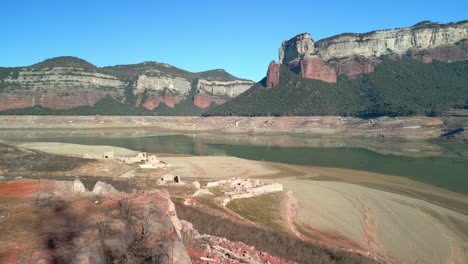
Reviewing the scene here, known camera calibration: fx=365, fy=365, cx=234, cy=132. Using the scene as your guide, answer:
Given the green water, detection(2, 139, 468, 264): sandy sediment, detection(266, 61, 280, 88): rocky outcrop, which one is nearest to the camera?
detection(2, 139, 468, 264): sandy sediment

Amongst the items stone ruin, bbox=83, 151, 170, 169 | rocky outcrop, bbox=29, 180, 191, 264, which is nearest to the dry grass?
rocky outcrop, bbox=29, 180, 191, 264

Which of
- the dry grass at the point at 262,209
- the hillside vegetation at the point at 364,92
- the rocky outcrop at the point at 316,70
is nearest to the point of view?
the dry grass at the point at 262,209

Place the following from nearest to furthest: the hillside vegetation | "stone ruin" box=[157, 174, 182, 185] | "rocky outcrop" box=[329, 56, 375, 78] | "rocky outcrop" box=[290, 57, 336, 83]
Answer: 1. "stone ruin" box=[157, 174, 182, 185]
2. the hillside vegetation
3. "rocky outcrop" box=[290, 57, 336, 83]
4. "rocky outcrop" box=[329, 56, 375, 78]

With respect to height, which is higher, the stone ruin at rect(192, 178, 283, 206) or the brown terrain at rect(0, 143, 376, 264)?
the brown terrain at rect(0, 143, 376, 264)

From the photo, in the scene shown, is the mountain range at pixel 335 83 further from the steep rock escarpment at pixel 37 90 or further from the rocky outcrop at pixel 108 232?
the rocky outcrop at pixel 108 232

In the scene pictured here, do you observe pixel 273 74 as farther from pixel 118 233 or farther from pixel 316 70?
pixel 118 233

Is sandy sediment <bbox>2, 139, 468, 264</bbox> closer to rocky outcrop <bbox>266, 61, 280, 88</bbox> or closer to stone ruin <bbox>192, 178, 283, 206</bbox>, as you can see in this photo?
stone ruin <bbox>192, 178, 283, 206</bbox>

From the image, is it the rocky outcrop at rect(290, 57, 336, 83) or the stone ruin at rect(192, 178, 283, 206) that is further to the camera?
the rocky outcrop at rect(290, 57, 336, 83)

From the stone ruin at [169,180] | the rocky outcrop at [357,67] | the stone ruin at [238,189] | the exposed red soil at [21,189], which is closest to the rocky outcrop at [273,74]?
the rocky outcrop at [357,67]
